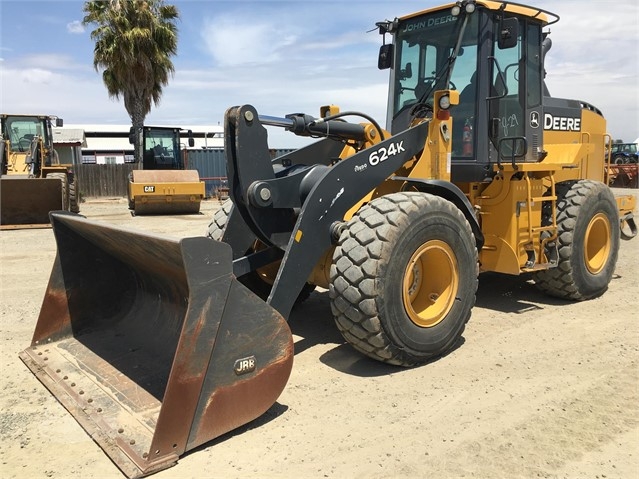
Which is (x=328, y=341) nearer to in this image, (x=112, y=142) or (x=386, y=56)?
(x=386, y=56)

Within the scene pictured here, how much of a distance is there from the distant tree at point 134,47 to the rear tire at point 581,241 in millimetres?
17950

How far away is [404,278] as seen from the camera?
3805 millimetres

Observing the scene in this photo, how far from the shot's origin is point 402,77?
18.7 ft

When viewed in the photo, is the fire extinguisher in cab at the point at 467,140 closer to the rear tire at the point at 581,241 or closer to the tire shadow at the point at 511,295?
the rear tire at the point at 581,241

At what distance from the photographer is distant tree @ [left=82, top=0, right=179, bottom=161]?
21.4 meters

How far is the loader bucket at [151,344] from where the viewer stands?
2.80 m

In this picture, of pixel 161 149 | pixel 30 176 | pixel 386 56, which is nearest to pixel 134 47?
pixel 161 149

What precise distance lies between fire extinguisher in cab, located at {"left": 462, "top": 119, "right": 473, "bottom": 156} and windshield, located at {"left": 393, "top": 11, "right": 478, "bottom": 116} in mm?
363

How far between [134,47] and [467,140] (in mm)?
19523

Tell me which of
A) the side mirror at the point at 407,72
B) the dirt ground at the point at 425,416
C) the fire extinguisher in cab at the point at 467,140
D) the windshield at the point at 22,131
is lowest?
the dirt ground at the point at 425,416

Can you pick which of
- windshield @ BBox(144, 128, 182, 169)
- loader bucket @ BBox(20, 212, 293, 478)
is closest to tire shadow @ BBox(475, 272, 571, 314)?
loader bucket @ BBox(20, 212, 293, 478)

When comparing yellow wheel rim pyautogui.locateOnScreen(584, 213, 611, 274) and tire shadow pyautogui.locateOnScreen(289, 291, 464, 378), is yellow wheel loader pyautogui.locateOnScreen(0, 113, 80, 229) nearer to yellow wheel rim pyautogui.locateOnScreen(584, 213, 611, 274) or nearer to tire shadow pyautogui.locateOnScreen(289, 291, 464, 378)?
tire shadow pyautogui.locateOnScreen(289, 291, 464, 378)

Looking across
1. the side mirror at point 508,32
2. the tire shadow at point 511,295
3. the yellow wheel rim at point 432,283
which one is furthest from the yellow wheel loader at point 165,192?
the yellow wheel rim at point 432,283

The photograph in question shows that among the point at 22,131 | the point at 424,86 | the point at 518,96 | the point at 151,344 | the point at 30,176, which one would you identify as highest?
the point at 22,131
